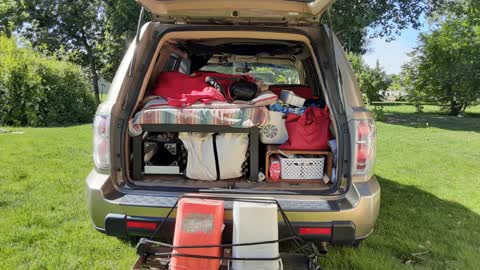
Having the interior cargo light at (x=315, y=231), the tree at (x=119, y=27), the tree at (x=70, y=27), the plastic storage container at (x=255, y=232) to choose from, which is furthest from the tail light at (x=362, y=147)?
the tree at (x=70, y=27)

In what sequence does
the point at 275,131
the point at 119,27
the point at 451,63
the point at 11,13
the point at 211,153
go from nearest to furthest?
the point at 211,153 < the point at 275,131 < the point at 451,63 < the point at 119,27 < the point at 11,13

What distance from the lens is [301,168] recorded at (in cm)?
279

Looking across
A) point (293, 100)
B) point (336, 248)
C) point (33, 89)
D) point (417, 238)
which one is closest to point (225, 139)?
point (293, 100)

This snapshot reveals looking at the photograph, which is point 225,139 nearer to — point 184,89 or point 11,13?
point 184,89

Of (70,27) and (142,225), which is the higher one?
(70,27)

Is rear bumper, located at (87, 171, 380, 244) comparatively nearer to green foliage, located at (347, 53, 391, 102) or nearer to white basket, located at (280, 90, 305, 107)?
white basket, located at (280, 90, 305, 107)

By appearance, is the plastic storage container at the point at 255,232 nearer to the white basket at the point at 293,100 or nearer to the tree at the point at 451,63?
the white basket at the point at 293,100

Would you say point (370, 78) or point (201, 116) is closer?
point (201, 116)

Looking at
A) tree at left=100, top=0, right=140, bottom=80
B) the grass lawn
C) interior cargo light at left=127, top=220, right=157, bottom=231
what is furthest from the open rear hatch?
tree at left=100, top=0, right=140, bottom=80

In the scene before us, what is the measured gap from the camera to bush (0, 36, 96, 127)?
1060cm

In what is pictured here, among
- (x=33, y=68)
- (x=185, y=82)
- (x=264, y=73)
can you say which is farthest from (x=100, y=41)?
(x=185, y=82)

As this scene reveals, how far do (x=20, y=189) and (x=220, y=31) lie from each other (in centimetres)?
310

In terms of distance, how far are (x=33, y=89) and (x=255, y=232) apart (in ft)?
34.9

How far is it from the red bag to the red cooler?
97 centimetres
